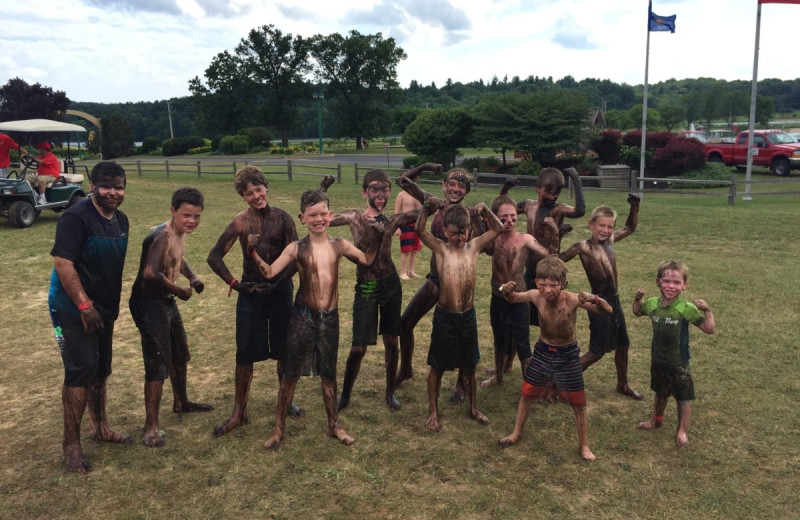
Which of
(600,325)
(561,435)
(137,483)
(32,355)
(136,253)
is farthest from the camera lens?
(136,253)

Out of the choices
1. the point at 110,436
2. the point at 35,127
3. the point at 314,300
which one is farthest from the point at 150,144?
the point at 314,300

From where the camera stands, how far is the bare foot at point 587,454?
4.23 metres

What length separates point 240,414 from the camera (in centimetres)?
479

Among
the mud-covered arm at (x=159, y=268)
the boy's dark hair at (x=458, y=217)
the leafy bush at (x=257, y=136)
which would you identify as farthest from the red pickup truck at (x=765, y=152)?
the leafy bush at (x=257, y=136)

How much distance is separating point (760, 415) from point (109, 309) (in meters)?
5.19

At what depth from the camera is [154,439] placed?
454cm

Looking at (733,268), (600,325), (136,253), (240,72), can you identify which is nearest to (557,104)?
(733,268)

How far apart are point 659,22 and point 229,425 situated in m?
20.4

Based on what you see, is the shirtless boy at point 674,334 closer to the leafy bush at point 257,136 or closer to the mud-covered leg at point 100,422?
the mud-covered leg at point 100,422

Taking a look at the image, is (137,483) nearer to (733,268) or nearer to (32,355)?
(32,355)

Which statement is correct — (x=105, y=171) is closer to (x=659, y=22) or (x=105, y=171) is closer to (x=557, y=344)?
(x=557, y=344)

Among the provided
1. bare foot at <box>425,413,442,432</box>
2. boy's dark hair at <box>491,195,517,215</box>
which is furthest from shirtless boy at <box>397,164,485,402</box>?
bare foot at <box>425,413,442,432</box>

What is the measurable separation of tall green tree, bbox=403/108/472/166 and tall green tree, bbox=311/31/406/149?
31071 millimetres

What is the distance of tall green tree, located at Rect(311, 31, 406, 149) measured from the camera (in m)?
60.1
